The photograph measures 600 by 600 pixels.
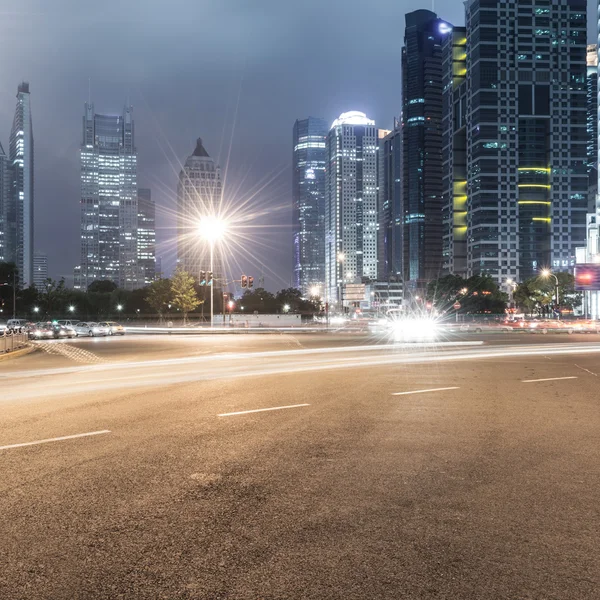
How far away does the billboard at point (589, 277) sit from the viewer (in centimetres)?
5934

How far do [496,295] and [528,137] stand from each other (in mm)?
68883

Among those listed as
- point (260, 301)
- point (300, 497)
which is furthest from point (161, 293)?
point (300, 497)

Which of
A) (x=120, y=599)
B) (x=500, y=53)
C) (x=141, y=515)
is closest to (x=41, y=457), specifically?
(x=141, y=515)

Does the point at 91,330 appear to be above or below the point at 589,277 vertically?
below

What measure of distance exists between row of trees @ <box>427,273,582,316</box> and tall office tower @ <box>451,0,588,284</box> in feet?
121

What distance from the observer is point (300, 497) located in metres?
6.12

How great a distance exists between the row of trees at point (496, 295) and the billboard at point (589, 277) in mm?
35987

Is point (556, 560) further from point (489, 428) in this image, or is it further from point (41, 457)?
point (41, 457)

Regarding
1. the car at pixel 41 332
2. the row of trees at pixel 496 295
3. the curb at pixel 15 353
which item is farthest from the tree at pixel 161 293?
the curb at pixel 15 353

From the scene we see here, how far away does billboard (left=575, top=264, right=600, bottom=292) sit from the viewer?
195 feet

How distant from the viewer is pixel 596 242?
112 m

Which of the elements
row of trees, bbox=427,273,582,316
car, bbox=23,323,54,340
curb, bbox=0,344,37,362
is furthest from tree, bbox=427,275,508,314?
curb, bbox=0,344,37,362

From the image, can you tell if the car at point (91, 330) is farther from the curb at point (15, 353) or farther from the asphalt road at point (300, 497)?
the asphalt road at point (300, 497)

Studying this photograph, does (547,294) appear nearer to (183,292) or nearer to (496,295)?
(496,295)
